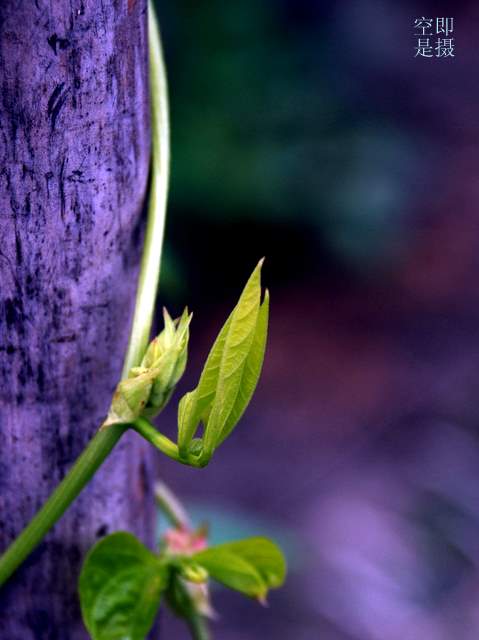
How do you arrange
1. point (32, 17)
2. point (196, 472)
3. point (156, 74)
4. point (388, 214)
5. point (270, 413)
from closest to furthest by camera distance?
point (32, 17)
point (156, 74)
point (196, 472)
point (270, 413)
point (388, 214)

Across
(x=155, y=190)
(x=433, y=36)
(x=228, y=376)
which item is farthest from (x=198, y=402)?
(x=433, y=36)

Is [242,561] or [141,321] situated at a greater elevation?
[141,321]

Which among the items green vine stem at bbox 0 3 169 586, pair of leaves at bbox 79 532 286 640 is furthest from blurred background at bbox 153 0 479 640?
green vine stem at bbox 0 3 169 586

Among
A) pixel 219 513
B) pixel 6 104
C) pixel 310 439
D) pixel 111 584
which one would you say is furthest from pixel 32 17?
pixel 310 439

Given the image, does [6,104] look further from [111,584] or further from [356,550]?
[356,550]

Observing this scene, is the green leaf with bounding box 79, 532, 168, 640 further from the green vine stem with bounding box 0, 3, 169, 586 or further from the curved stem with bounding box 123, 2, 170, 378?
the curved stem with bounding box 123, 2, 170, 378

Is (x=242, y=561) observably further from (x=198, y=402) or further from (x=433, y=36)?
(x=433, y=36)
